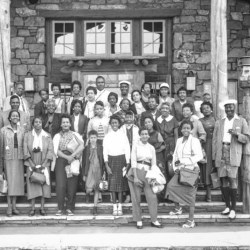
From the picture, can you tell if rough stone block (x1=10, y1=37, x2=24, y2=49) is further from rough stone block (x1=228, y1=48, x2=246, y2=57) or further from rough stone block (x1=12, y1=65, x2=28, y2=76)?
rough stone block (x1=228, y1=48, x2=246, y2=57)

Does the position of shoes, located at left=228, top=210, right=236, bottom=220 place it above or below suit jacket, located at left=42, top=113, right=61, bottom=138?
below

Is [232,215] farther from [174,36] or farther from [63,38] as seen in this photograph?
[63,38]

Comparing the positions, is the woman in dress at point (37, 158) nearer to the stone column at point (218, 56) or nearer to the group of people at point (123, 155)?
the group of people at point (123, 155)

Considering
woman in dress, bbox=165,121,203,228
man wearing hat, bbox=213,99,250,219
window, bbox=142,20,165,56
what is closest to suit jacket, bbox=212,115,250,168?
man wearing hat, bbox=213,99,250,219

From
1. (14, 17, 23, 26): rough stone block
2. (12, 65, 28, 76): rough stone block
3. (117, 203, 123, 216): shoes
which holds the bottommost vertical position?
(117, 203, 123, 216): shoes

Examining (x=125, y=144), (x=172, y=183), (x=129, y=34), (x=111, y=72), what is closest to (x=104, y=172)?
(x=125, y=144)

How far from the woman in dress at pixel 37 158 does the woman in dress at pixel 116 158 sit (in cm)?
99

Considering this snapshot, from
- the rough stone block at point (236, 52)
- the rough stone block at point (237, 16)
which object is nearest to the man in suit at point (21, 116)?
the rough stone block at point (236, 52)

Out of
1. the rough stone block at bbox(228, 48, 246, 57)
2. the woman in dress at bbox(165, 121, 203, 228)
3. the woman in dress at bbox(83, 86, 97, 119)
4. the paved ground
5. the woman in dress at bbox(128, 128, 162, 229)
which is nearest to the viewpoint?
the paved ground

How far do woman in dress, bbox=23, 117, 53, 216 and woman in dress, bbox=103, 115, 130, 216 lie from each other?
39.0 inches

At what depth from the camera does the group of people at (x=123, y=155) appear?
8.28 meters

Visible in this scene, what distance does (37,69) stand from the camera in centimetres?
1284

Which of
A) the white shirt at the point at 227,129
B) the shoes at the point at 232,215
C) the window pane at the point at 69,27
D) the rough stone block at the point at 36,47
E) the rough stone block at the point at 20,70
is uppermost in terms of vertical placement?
the window pane at the point at 69,27

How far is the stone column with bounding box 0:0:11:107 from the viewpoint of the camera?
32.0 feet
